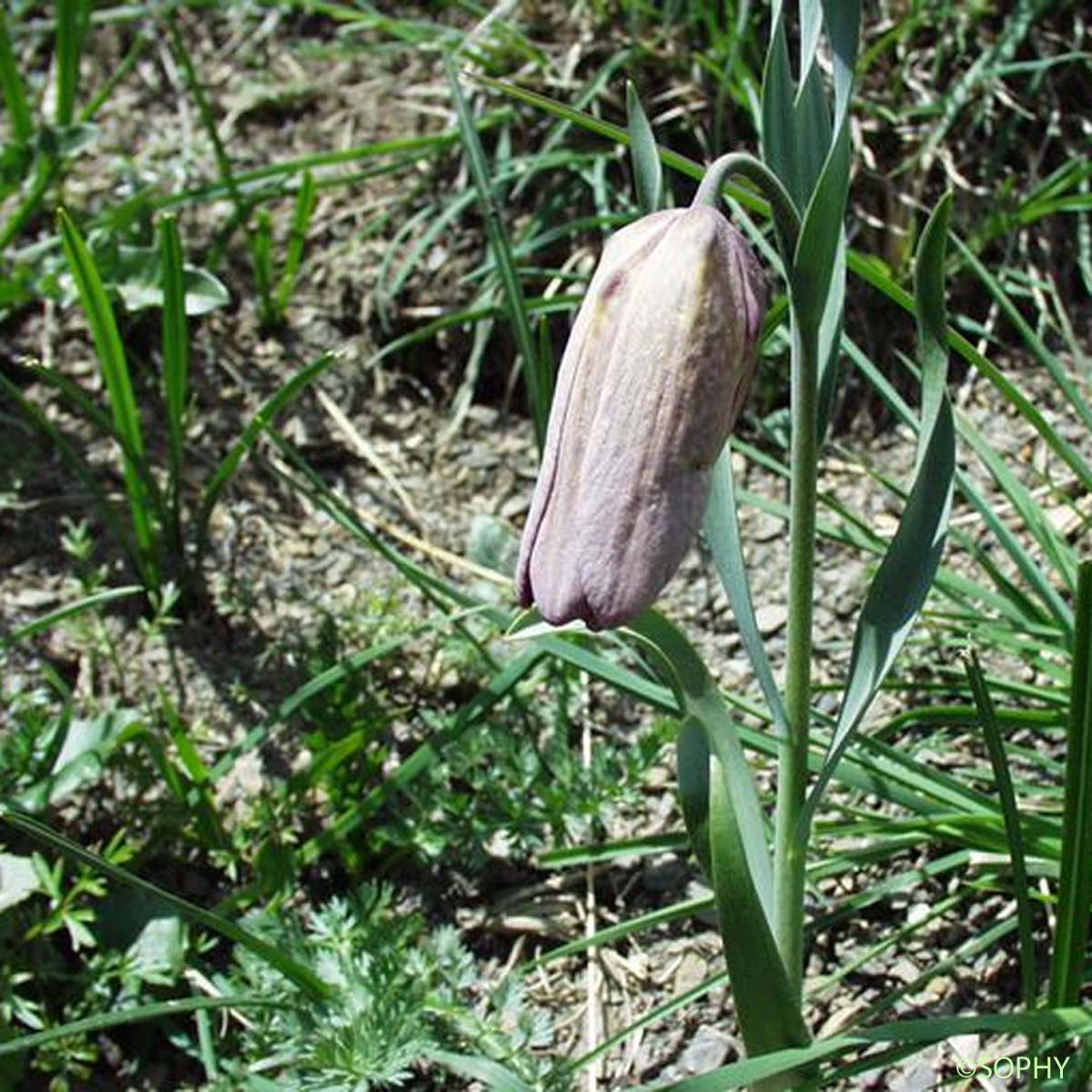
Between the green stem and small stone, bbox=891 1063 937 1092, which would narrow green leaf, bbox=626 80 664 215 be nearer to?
the green stem

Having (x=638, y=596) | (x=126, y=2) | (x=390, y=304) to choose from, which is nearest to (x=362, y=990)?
(x=638, y=596)

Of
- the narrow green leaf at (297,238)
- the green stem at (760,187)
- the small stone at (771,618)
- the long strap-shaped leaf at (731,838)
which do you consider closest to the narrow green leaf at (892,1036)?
the long strap-shaped leaf at (731,838)

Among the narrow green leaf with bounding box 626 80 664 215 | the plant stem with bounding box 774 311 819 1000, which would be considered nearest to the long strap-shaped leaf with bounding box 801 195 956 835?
the plant stem with bounding box 774 311 819 1000

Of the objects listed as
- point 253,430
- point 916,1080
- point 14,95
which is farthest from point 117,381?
point 916,1080

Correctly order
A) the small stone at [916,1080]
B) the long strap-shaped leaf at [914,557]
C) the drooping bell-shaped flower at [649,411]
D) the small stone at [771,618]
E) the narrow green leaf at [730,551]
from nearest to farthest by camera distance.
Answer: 1. the drooping bell-shaped flower at [649,411]
2. the long strap-shaped leaf at [914,557]
3. the narrow green leaf at [730,551]
4. the small stone at [916,1080]
5. the small stone at [771,618]

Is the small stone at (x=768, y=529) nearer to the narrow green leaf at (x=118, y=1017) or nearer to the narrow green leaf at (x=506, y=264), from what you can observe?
the narrow green leaf at (x=506, y=264)
